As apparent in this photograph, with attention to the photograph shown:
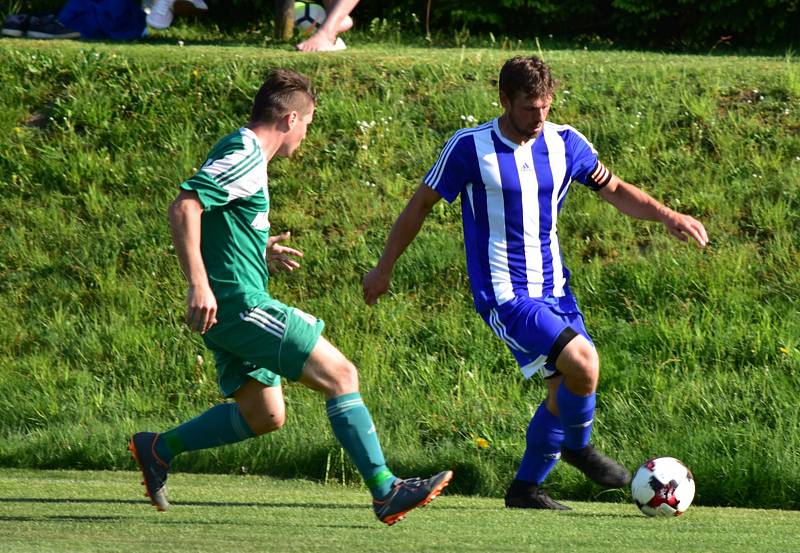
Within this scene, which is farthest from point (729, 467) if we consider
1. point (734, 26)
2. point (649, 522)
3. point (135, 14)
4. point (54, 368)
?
point (135, 14)

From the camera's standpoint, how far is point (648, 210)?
597 centimetres

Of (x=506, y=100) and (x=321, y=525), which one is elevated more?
(x=506, y=100)

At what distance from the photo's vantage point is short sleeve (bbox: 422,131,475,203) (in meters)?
5.74

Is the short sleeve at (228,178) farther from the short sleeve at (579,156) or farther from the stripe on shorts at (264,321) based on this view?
the short sleeve at (579,156)

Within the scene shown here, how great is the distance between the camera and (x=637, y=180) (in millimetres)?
9180

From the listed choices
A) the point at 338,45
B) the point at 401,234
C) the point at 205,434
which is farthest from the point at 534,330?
the point at 338,45

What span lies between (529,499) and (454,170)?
161cm

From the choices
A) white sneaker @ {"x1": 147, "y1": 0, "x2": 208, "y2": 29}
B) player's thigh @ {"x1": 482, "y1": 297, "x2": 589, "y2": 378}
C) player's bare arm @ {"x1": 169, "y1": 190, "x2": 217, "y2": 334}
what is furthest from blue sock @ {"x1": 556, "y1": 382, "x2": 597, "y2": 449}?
white sneaker @ {"x1": 147, "y1": 0, "x2": 208, "y2": 29}

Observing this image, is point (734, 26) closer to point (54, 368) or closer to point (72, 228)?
point (72, 228)

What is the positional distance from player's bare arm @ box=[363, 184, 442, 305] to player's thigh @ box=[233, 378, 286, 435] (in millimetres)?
743

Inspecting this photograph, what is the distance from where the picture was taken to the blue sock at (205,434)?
5.46 meters

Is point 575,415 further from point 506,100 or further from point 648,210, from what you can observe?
point 506,100

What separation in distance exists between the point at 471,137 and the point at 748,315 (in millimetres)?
3061

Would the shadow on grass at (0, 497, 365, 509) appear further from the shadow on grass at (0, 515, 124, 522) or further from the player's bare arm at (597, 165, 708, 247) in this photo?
the player's bare arm at (597, 165, 708, 247)
